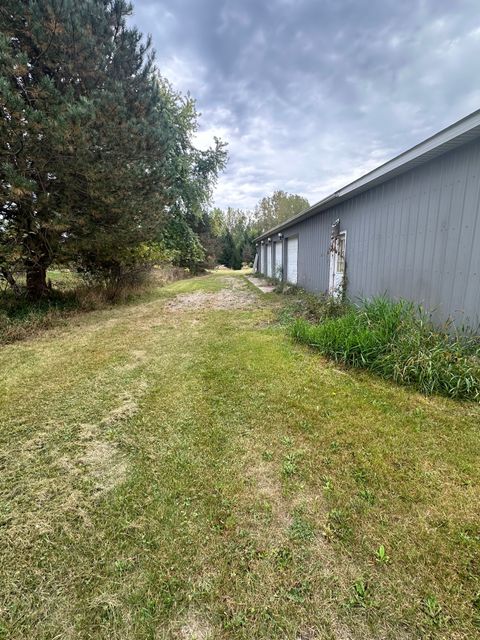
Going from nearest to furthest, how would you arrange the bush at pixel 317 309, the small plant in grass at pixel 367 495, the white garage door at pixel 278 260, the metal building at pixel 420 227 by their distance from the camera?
the small plant in grass at pixel 367 495 → the metal building at pixel 420 227 → the bush at pixel 317 309 → the white garage door at pixel 278 260

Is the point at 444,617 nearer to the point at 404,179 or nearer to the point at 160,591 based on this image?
the point at 160,591

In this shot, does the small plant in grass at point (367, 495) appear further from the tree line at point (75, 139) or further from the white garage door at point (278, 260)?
the white garage door at point (278, 260)

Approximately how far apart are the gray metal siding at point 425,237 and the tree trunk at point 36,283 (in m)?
7.08

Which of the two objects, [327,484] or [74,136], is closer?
[327,484]

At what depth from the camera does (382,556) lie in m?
1.35

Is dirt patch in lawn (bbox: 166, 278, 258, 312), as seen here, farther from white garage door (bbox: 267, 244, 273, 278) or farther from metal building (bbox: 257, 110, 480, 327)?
white garage door (bbox: 267, 244, 273, 278)

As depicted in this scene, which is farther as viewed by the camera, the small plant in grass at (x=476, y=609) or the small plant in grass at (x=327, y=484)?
the small plant in grass at (x=327, y=484)

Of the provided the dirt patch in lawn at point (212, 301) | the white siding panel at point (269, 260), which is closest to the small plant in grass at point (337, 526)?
the dirt patch in lawn at point (212, 301)

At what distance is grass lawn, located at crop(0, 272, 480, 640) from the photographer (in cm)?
117

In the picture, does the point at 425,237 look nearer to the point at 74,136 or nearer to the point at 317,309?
the point at 317,309

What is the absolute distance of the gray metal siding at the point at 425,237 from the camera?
3340mm

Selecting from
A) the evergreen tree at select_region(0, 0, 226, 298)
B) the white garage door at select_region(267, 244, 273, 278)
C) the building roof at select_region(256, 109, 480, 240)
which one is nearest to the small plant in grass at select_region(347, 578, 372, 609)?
the building roof at select_region(256, 109, 480, 240)

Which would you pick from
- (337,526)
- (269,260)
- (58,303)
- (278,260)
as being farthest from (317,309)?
(269,260)

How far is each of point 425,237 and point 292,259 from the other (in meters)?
7.20
